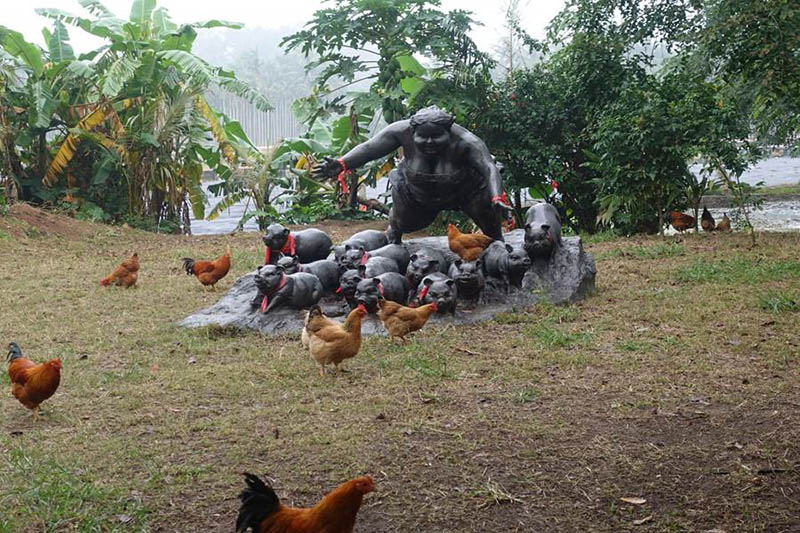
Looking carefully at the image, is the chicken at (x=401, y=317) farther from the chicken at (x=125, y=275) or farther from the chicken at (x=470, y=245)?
the chicken at (x=125, y=275)

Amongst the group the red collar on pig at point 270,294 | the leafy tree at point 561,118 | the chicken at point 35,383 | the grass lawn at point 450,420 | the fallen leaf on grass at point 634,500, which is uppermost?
the leafy tree at point 561,118

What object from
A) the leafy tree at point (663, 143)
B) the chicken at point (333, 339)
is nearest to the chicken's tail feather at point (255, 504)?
the chicken at point (333, 339)

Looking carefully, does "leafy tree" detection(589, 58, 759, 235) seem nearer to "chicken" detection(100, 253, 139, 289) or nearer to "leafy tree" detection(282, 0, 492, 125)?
"leafy tree" detection(282, 0, 492, 125)

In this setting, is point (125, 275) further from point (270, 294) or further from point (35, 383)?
point (35, 383)

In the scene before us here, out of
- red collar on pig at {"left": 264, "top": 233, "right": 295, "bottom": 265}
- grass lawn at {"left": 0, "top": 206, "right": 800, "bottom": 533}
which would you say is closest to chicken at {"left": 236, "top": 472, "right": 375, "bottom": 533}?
grass lawn at {"left": 0, "top": 206, "right": 800, "bottom": 533}

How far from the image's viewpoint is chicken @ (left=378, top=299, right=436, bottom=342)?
6680 millimetres

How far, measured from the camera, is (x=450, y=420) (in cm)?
509

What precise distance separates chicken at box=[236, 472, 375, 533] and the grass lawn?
1.71ft

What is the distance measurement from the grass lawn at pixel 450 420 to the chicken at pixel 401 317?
0.17m

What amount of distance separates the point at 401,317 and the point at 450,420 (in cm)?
169

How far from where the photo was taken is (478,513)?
390 cm

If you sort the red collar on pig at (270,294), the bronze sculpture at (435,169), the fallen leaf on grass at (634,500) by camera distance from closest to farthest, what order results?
1. the fallen leaf on grass at (634,500)
2. the red collar on pig at (270,294)
3. the bronze sculpture at (435,169)

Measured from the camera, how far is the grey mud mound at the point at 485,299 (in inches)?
294

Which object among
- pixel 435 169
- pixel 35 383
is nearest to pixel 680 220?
pixel 435 169
